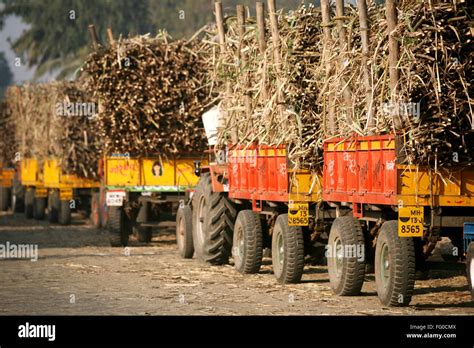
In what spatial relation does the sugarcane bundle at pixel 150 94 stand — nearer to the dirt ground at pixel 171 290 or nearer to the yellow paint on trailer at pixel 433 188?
the dirt ground at pixel 171 290

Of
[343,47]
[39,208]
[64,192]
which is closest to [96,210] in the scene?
[64,192]

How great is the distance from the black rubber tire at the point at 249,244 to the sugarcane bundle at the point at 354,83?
1.29m

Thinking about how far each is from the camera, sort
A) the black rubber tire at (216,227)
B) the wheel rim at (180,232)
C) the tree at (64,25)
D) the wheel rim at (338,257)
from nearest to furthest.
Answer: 1. the wheel rim at (338,257)
2. the black rubber tire at (216,227)
3. the wheel rim at (180,232)
4. the tree at (64,25)

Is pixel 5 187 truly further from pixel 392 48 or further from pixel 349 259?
pixel 392 48

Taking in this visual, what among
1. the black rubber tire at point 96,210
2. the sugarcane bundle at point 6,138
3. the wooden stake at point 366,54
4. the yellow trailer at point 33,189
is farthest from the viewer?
the sugarcane bundle at point 6,138

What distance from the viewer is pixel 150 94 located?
89.7 feet

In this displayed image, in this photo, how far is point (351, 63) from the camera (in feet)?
59.2

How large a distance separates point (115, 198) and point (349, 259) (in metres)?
11.0

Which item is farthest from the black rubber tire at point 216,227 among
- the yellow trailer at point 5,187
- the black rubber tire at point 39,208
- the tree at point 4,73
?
the tree at point 4,73

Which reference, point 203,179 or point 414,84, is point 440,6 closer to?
point 414,84

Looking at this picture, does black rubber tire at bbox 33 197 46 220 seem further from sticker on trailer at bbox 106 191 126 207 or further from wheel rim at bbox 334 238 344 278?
wheel rim at bbox 334 238 344 278

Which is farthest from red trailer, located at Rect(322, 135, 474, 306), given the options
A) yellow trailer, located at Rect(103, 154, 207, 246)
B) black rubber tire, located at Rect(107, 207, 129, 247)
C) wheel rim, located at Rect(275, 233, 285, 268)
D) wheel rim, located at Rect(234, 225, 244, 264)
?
black rubber tire, located at Rect(107, 207, 129, 247)

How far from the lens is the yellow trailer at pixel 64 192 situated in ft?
116

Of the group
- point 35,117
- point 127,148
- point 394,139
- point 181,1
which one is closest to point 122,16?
point 181,1
